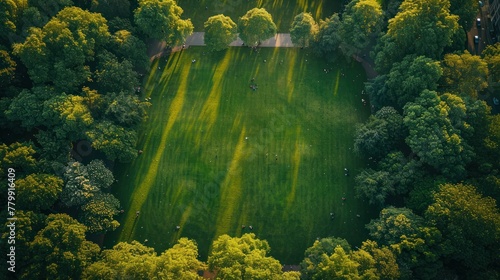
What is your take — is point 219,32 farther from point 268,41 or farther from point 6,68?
point 6,68

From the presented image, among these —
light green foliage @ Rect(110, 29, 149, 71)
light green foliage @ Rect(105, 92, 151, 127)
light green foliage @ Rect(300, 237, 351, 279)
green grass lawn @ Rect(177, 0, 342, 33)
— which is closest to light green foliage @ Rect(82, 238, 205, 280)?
light green foliage @ Rect(300, 237, 351, 279)

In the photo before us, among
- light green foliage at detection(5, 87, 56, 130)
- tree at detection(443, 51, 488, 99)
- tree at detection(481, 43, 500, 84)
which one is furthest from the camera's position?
tree at detection(481, 43, 500, 84)

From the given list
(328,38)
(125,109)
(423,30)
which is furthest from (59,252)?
(423,30)

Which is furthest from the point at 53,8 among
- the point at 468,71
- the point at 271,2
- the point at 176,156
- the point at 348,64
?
the point at 468,71

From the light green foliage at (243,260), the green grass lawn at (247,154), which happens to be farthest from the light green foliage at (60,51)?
the light green foliage at (243,260)

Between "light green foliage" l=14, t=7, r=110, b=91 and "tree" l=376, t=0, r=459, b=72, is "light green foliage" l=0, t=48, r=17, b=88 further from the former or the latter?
"tree" l=376, t=0, r=459, b=72

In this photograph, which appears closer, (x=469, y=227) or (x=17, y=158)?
(x=469, y=227)

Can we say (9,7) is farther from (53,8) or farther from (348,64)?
(348,64)
